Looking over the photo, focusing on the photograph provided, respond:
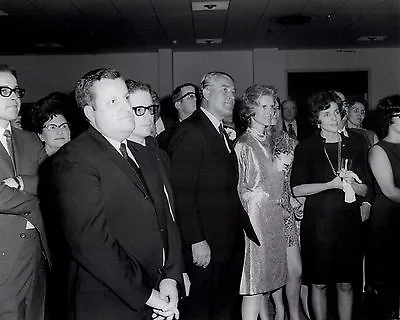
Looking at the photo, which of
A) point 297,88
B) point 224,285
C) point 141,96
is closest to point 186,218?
point 224,285

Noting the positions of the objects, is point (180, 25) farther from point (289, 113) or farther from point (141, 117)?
point (141, 117)

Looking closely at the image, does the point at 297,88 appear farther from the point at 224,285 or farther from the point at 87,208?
the point at 87,208

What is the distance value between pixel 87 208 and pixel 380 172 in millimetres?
1835

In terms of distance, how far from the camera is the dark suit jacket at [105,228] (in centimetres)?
169

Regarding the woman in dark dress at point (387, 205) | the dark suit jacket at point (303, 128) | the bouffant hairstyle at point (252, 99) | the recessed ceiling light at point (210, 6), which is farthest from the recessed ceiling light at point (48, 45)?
the woman in dark dress at point (387, 205)

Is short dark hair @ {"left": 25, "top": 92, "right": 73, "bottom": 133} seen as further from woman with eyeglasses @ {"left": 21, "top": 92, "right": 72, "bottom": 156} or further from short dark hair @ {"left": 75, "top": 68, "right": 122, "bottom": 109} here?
short dark hair @ {"left": 75, "top": 68, "right": 122, "bottom": 109}

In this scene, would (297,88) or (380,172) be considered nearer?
(380,172)

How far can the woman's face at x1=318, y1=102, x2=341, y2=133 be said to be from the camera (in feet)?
10.0

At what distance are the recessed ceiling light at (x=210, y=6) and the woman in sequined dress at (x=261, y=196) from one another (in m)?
3.95

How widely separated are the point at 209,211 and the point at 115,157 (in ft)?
3.57

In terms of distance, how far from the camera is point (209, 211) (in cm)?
281

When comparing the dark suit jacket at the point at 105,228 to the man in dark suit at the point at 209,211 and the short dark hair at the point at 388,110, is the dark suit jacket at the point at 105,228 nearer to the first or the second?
the man in dark suit at the point at 209,211

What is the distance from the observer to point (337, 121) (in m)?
3.06

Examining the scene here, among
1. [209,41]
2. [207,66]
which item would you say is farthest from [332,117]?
[207,66]
